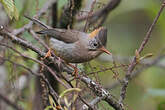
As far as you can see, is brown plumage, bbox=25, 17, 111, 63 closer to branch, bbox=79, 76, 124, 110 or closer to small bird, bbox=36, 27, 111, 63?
small bird, bbox=36, 27, 111, 63

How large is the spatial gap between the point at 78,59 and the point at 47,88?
113 centimetres

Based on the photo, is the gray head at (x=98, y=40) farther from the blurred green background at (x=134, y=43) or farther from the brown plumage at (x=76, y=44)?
the blurred green background at (x=134, y=43)

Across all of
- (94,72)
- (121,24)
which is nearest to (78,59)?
(94,72)

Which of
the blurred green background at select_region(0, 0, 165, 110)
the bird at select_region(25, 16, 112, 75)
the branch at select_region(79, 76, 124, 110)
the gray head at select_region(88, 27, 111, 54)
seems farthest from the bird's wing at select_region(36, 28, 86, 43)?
the branch at select_region(79, 76, 124, 110)

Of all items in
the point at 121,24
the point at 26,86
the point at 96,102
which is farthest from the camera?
the point at 121,24

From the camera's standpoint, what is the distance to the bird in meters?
4.23

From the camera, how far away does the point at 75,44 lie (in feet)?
14.9

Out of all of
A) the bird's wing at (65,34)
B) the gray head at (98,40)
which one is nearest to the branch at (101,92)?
the gray head at (98,40)

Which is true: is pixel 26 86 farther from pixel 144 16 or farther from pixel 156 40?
pixel 144 16

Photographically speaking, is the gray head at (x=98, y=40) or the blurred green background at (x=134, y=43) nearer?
the gray head at (x=98, y=40)

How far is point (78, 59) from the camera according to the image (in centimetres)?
425

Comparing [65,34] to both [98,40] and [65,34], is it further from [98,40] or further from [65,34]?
[98,40]

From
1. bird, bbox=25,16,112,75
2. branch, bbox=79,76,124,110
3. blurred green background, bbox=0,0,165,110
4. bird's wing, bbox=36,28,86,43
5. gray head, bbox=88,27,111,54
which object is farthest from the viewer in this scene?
blurred green background, bbox=0,0,165,110

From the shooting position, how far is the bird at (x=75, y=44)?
4234mm
